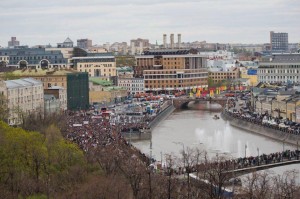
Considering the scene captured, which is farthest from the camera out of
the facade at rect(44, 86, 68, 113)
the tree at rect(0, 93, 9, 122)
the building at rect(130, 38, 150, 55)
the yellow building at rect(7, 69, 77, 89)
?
the building at rect(130, 38, 150, 55)

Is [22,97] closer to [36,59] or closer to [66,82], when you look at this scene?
[66,82]

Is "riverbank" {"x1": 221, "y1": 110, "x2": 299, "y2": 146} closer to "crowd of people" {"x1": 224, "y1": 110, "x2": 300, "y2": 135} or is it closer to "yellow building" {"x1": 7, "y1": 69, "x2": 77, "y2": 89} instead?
"crowd of people" {"x1": 224, "y1": 110, "x2": 300, "y2": 135}

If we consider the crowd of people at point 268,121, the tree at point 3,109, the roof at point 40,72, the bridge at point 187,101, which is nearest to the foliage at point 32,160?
the tree at point 3,109

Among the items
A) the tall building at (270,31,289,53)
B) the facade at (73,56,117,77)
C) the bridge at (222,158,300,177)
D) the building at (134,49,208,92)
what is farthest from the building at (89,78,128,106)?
the tall building at (270,31,289,53)

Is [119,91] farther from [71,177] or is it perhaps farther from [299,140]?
[71,177]

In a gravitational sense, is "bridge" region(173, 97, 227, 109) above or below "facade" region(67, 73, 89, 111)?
below
